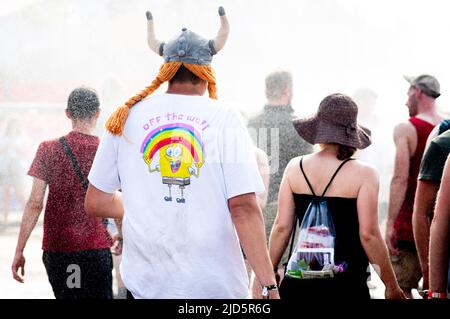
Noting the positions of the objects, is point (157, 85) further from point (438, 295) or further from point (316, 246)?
point (438, 295)

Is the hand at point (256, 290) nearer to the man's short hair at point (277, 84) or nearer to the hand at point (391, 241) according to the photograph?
the hand at point (391, 241)

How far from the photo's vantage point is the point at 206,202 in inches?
136

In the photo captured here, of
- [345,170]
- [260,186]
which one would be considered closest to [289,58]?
[345,170]

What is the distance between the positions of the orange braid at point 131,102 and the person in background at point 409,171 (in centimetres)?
220

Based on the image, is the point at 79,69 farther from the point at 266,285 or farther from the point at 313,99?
the point at 266,285

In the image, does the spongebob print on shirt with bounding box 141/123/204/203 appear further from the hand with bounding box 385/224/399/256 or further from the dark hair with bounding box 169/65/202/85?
the hand with bounding box 385/224/399/256

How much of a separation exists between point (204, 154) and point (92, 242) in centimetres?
162

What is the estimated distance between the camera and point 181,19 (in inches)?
313

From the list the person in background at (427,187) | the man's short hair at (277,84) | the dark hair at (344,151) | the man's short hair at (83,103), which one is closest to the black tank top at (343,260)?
the dark hair at (344,151)

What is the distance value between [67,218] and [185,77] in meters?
1.55

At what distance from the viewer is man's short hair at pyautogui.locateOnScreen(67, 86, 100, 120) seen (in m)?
4.98

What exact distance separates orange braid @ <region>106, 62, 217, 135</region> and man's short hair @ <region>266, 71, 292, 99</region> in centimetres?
206

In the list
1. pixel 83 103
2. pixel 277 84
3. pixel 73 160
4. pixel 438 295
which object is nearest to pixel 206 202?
pixel 438 295

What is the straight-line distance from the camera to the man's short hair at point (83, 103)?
4.98 m
